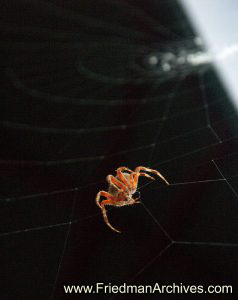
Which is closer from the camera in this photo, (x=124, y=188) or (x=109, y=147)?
(x=124, y=188)

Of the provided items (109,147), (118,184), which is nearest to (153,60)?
(109,147)

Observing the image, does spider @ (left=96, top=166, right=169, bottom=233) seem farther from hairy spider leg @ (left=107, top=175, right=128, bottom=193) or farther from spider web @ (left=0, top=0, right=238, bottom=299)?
spider web @ (left=0, top=0, right=238, bottom=299)

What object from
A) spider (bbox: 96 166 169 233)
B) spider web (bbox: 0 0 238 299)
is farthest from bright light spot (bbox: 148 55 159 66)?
spider (bbox: 96 166 169 233)

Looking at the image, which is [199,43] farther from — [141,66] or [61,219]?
[61,219]

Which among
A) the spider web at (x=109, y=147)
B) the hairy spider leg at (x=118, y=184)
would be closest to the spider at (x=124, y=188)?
the hairy spider leg at (x=118, y=184)

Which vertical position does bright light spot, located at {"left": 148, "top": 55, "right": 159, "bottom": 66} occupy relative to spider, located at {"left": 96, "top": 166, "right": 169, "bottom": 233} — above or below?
above

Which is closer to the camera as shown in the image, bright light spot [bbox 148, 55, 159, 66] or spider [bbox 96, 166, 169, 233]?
spider [bbox 96, 166, 169, 233]

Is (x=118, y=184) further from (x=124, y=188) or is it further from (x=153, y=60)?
(x=153, y=60)

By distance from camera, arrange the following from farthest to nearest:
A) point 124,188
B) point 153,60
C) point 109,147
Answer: point 153,60 < point 109,147 < point 124,188

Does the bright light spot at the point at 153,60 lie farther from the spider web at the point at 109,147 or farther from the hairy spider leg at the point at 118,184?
the hairy spider leg at the point at 118,184
